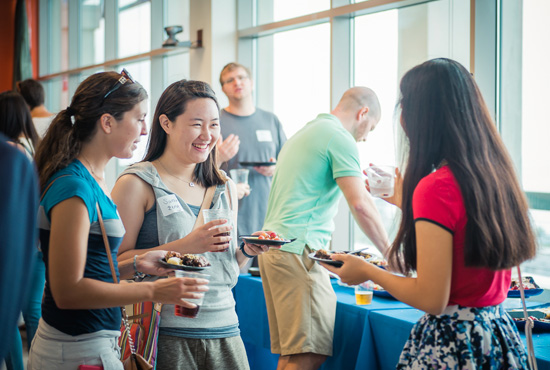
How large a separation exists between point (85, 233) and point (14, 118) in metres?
2.48

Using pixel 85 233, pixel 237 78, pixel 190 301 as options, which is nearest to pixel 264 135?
pixel 237 78

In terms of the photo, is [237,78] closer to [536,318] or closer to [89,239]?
[536,318]

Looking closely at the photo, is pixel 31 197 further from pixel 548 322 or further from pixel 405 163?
pixel 548 322

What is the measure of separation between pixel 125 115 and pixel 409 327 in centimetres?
129

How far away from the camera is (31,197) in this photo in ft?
2.00

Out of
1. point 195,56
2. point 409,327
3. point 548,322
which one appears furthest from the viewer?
point 195,56

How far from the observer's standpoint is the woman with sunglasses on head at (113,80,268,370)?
173 cm

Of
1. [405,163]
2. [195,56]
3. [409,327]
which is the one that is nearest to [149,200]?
[405,163]

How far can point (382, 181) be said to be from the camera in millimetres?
2266

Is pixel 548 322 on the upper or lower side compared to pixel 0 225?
lower

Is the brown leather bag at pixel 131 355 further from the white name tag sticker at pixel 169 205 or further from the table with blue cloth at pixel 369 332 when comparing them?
the table with blue cloth at pixel 369 332

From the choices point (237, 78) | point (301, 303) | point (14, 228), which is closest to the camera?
point (14, 228)

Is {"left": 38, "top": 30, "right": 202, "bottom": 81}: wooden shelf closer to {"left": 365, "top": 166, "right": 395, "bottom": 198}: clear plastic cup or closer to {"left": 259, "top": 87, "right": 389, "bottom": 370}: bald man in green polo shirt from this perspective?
{"left": 259, "top": 87, "right": 389, "bottom": 370}: bald man in green polo shirt

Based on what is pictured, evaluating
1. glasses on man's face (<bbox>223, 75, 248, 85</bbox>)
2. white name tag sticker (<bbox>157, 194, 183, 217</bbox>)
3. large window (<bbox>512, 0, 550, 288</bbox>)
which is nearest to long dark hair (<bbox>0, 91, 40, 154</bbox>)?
glasses on man's face (<bbox>223, 75, 248, 85</bbox>)
